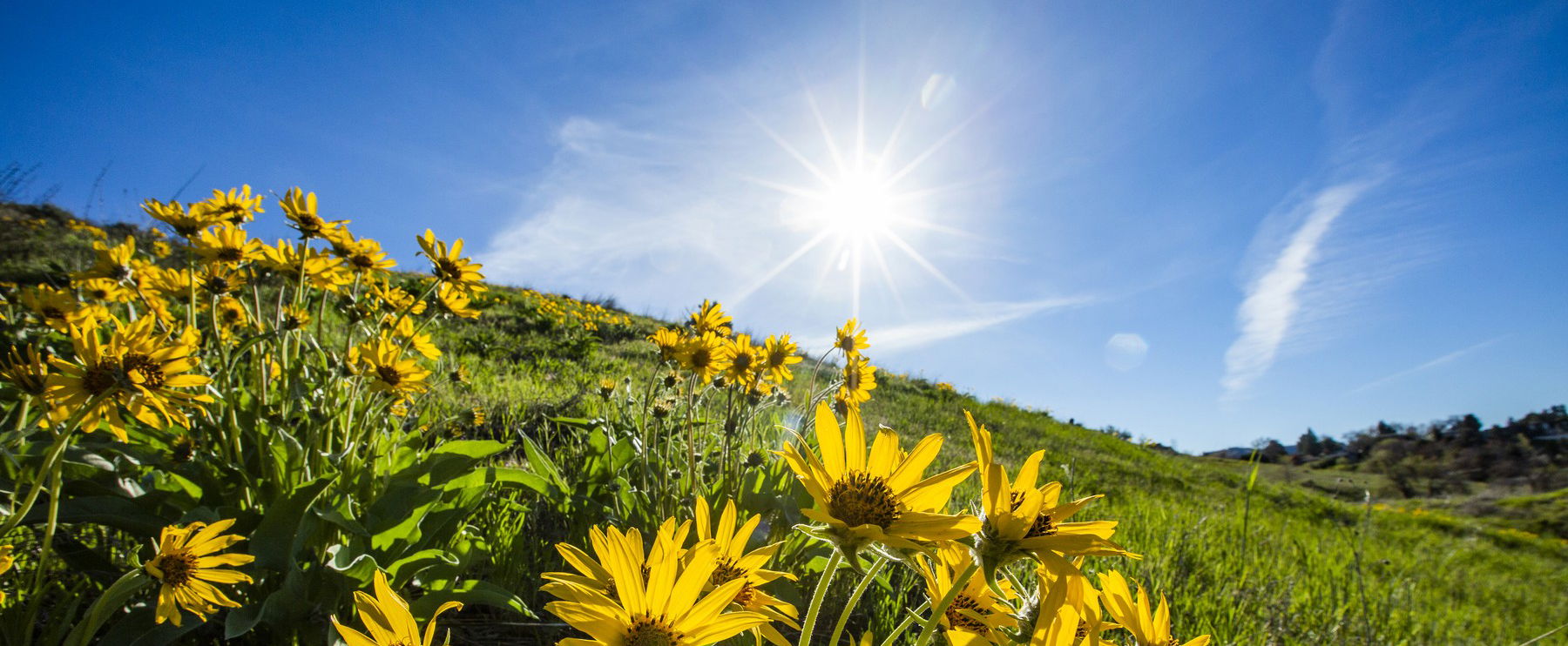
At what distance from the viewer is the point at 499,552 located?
5.99ft

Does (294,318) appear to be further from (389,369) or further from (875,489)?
(875,489)

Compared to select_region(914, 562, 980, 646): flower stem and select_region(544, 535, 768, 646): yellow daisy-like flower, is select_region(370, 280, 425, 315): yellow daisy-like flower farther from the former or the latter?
select_region(914, 562, 980, 646): flower stem

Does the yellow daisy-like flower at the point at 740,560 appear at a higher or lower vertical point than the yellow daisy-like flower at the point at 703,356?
lower

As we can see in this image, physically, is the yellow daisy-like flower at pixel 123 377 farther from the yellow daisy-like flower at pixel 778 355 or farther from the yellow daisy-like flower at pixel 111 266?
the yellow daisy-like flower at pixel 778 355

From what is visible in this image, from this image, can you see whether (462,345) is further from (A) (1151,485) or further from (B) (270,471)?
(A) (1151,485)

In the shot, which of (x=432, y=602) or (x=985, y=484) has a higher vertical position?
(x=985, y=484)

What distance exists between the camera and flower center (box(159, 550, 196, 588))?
1.06 m

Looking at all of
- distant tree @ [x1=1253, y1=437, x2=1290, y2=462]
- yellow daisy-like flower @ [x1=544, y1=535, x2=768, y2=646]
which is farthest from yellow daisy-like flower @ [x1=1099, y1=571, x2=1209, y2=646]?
distant tree @ [x1=1253, y1=437, x2=1290, y2=462]

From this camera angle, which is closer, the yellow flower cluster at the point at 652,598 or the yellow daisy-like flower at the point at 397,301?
the yellow flower cluster at the point at 652,598

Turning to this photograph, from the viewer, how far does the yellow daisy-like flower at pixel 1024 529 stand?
0.59m

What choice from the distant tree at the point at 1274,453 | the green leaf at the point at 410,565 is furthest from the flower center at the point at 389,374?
the distant tree at the point at 1274,453

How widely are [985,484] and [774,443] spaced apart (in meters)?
2.50

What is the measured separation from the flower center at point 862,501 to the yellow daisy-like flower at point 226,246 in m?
2.27

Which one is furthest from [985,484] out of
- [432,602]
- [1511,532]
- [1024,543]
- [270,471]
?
[1511,532]
